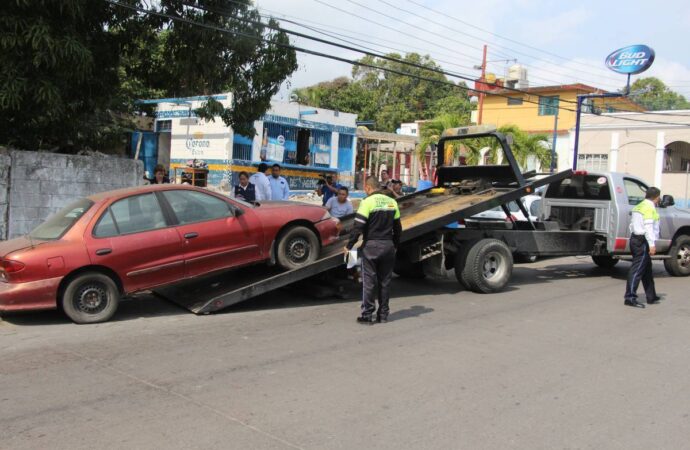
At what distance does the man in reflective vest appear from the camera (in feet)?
28.0

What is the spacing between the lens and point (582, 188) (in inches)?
440

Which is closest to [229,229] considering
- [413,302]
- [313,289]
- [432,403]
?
[313,289]

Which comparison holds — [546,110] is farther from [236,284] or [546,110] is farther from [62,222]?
[62,222]

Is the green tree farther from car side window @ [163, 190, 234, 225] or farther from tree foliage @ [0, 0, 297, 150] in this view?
car side window @ [163, 190, 234, 225]

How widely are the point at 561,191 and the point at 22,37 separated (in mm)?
9333

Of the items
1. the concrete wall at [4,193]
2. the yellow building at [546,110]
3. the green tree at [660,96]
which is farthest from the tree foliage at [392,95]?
the concrete wall at [4,193]

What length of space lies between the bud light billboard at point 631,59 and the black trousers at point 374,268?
2454 centimetres

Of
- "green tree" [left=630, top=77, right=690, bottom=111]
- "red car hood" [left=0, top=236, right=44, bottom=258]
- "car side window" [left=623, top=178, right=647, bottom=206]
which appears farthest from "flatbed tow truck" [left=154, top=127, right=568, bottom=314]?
"green tree" [left=630, top=77, right=690, bottom=111]

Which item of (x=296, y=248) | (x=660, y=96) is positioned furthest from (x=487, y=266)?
(x=660, y=96)

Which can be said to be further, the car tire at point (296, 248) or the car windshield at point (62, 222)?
the car tire at point (296, 248)

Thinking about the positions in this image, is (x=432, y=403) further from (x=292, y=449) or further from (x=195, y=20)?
(x=195, y=20)

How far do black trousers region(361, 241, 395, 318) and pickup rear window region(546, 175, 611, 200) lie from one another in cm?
551

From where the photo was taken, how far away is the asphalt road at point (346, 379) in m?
4.04

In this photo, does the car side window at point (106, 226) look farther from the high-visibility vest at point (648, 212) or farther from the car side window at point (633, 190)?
the car side window at point (633, 190)
